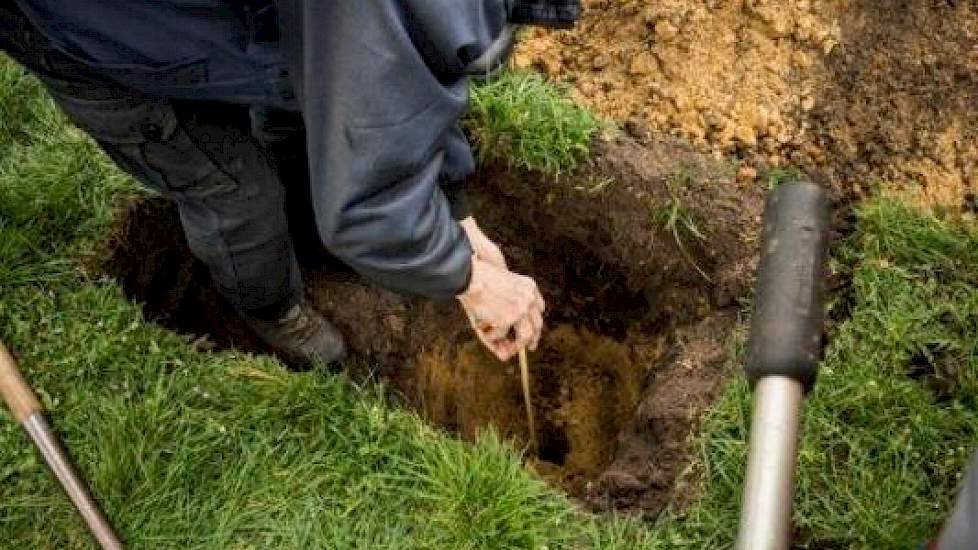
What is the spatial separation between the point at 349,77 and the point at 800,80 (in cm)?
176

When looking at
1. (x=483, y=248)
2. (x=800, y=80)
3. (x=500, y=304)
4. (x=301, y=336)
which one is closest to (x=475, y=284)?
(x=500, y=304)

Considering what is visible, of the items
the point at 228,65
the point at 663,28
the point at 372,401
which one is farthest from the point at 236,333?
the point at 663,28

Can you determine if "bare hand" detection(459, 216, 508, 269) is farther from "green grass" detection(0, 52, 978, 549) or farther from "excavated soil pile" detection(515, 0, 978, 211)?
"excavated soil pile" detection(515, 0, 978, 211)

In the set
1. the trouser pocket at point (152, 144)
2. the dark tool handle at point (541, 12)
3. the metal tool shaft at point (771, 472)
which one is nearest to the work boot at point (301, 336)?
the trouser pocket at point (152, 144)

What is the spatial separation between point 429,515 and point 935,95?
1.72 metres

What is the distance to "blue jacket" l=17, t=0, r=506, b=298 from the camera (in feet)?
4.37

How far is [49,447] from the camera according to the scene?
223 cm

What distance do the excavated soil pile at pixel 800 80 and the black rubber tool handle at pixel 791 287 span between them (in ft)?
3.53

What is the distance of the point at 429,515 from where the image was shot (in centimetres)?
226

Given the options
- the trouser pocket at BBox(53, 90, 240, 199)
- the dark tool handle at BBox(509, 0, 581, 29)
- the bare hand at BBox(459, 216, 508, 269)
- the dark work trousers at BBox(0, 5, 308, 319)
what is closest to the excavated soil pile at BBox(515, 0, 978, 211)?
the bare hand at BBox(459, 216, 508, 269)

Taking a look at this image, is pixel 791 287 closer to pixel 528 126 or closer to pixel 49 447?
pixel 528 126

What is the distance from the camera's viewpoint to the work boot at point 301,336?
109 inches

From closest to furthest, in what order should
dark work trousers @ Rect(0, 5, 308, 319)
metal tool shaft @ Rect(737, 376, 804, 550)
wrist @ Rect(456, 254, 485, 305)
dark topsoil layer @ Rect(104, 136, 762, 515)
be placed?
metal tool shaft @ Rect(737, 376, 804, 550), wrist @ Rect(456, 254, 485, 305), dark work trousers @ Rect(0, 5, 308, 319), dark topsoil layer @ Rect(104, 136, 762, 515)

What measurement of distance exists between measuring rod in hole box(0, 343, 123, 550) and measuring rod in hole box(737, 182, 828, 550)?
1.45 metres
